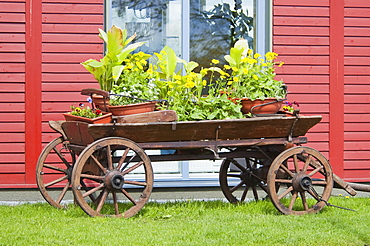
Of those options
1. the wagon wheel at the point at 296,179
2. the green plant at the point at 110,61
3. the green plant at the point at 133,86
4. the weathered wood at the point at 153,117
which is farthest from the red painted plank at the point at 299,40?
the weathered wood at the point at 153,117

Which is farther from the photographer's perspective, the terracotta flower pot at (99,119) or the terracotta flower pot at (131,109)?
the terracotta flower pot at (131,109)

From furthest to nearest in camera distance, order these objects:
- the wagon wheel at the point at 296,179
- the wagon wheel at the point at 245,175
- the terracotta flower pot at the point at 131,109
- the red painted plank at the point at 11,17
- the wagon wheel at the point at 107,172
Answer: the red painted plank at the point at 11,17 → the wagon wheel at the point at 245,175 → the wagon wheel at the point at 296,179 → the terracotta flower pot at the point at 131,109 → the wagon wheel at the point at 107,172

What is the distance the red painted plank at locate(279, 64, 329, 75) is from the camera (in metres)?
7.22

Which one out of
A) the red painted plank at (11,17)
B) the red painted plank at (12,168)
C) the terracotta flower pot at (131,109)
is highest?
the red painted plank at (11,17)

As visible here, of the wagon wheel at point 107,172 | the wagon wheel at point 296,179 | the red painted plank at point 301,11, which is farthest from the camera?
the red painted plank at point 301,11

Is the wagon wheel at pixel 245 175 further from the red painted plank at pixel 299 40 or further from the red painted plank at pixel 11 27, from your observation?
the red painted plank at pixel 11 27

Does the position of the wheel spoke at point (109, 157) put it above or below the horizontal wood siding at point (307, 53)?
below

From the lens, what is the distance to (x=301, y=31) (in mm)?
7266

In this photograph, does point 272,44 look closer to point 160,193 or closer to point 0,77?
point 160,193

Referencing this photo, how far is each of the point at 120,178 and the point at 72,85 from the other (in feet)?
8.18

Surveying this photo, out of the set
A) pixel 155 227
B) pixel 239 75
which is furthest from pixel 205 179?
pixel 155 227

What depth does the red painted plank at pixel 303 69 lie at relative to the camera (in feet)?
23.7

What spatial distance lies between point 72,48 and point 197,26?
1.54 meters

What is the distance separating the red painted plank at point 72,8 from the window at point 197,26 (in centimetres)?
37
